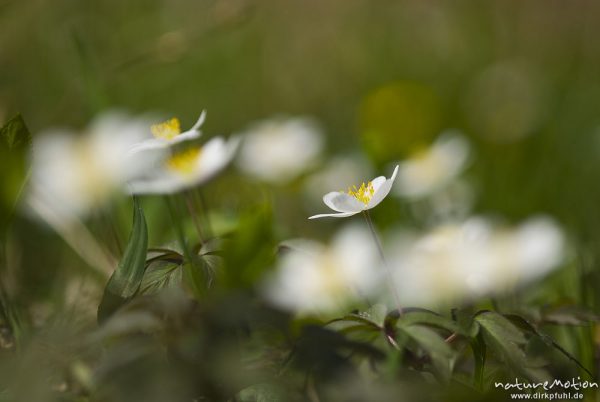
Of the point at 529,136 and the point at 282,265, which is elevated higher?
the point at 282,265

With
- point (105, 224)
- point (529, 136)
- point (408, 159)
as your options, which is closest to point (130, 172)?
point (105, 224)

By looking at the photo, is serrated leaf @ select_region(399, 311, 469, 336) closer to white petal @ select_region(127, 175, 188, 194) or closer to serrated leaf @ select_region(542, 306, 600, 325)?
serrated leaf @ select_region(542, 306, 600, 325)

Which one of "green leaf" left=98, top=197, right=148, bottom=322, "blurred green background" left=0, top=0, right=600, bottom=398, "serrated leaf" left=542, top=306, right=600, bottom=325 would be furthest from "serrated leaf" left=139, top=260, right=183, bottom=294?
"blurred green background" left=0, top=0, right=600, bottom=398

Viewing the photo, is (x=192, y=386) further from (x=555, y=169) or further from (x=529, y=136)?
(x=529, y=136)

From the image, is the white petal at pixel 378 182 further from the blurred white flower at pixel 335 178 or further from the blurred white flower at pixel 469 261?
the blurred white flower at pixel 335 178

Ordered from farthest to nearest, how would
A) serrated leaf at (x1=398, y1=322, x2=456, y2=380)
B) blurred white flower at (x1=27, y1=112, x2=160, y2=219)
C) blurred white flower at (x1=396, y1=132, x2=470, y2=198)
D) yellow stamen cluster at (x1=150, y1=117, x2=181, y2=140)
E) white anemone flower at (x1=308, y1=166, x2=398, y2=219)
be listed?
blurred white flower at (x1=396, y1=132, x2=470, y2=198) < blurred white flower at (x1=27, y1=112, x2=160, y2=219) < yellow stamen cluster at (x1=150, y1=117, x2=181, y2=140) < white anemone flower at (x1=308, y1=166, x2=398, y2=219) < serrated leaf at (x1=398, y1=322, x2=456, y2=380)

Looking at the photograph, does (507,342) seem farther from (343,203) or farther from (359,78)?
(359,78)
